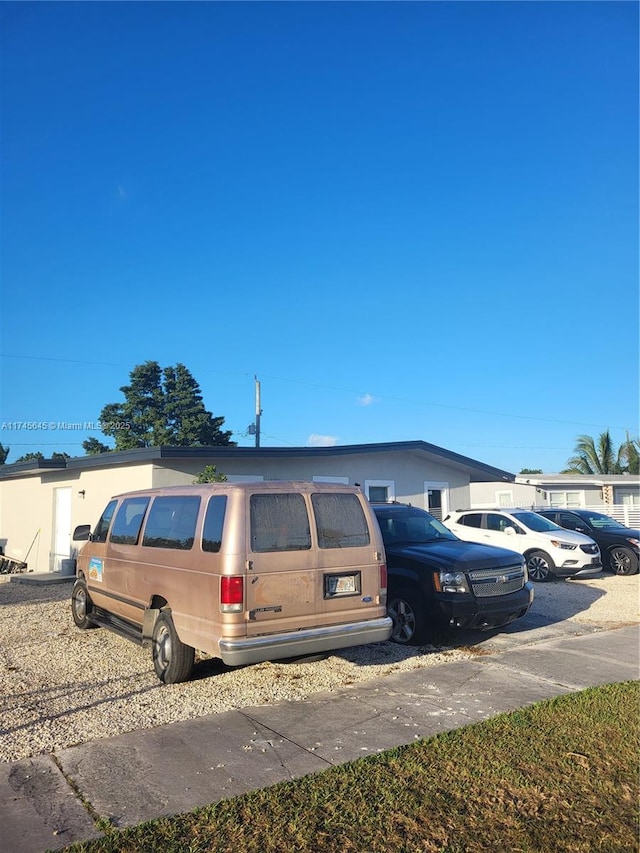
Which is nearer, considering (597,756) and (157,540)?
(597,756)

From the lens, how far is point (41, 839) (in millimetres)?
3578

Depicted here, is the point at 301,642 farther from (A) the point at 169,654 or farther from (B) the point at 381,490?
(B) the point at 381,490

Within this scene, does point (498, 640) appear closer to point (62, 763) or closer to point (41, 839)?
point (62, 763)

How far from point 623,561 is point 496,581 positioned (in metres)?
9.51

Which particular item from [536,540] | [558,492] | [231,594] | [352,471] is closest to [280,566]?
[231,594]

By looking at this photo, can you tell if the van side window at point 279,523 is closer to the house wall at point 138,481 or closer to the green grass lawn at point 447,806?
the green grass lawn at point 447,806

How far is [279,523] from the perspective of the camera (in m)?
6.10

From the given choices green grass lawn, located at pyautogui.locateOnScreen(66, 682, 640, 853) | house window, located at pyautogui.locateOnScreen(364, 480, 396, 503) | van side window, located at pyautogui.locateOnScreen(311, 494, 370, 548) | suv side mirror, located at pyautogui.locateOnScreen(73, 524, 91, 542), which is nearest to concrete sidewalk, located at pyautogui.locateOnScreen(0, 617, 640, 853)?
green grass lawn, located at pyautogui.locateOnScreen(66, 682, 640, 853)

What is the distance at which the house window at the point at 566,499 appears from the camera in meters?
32.3

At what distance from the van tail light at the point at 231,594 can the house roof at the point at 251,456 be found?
326 inches

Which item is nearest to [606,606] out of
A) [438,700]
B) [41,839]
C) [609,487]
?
[438,700]

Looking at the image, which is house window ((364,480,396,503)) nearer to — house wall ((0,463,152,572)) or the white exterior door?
house wall ((0,463,152,572))

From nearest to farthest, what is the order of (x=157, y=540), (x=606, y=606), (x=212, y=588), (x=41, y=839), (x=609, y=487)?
(x=41, y=839)
(x=212, y=588)
(x=157, y=540)
(x=606, y=606)
(x=609, y=487)

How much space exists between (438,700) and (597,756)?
65.9 inches
